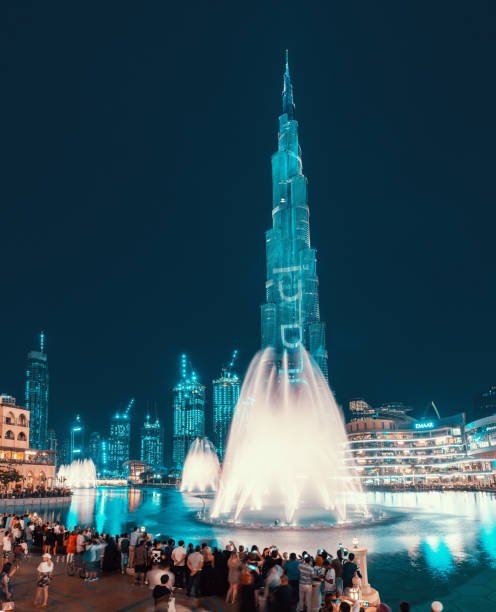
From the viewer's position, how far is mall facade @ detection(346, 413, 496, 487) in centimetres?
15525

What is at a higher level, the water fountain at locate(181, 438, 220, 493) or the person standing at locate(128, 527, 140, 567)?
the person standing at locate(128, 527, 140, 567)

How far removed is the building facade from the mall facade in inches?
3724

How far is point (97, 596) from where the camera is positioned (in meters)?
16.2

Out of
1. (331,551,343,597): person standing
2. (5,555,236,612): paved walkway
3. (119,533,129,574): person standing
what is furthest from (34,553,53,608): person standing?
(331,551,343,597): person standing

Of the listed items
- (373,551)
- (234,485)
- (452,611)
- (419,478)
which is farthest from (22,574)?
(419,478)

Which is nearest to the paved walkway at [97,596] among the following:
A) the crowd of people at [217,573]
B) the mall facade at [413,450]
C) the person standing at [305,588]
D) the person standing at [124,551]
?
the crowd of people at [217,573]

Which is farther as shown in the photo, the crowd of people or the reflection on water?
the reflection on water

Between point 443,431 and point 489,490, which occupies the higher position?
point 443,431

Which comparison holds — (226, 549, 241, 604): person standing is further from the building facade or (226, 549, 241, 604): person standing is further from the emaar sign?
the emaar sign

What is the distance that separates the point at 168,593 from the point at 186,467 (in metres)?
155

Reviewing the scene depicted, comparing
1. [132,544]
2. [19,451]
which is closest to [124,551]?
[132,544]

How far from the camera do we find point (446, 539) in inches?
1391

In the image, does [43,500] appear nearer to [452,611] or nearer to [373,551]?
[373,551]

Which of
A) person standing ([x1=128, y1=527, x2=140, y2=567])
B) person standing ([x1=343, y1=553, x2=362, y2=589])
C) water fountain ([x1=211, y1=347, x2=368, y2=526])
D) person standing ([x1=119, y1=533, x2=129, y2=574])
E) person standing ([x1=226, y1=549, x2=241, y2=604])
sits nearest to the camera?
person standing ([x1=226, y1=549, x2=241, y2=604])
